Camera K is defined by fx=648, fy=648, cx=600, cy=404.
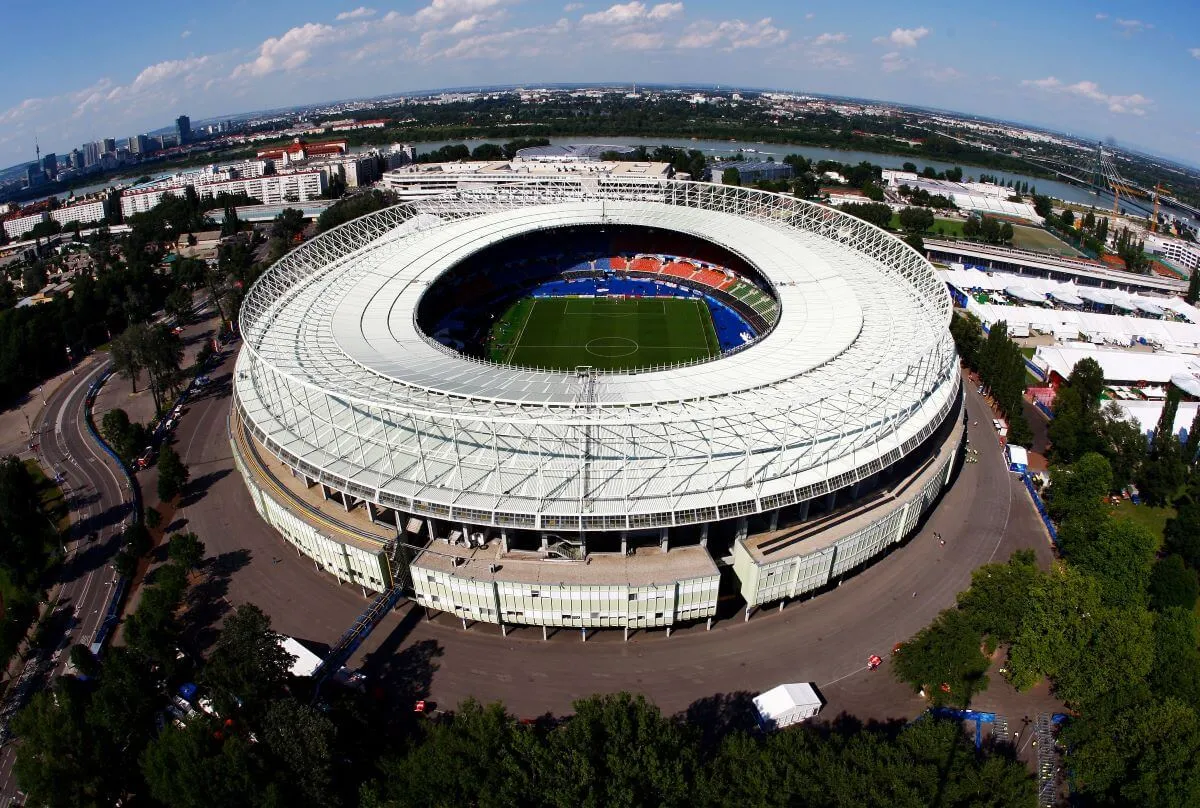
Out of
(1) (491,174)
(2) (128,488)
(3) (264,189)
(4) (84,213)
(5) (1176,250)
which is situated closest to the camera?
(2) (128,488)

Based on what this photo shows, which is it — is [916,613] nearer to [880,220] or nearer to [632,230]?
[632,230]

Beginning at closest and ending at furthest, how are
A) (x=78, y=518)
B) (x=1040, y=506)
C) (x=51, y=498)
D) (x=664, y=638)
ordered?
(x=664, y=638) → (x=78, y=518) → (x=1040, y=506) → (x=51, y=498)

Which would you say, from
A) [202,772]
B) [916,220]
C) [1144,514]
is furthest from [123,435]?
[916,220]

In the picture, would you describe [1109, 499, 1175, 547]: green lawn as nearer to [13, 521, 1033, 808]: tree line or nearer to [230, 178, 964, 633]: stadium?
[230, 178, 964, 633]: stadium

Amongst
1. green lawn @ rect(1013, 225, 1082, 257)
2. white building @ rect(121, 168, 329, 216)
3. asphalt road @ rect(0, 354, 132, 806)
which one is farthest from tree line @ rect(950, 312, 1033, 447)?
white building @ rect(121, 168, 329, 216)

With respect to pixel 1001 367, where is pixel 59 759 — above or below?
below

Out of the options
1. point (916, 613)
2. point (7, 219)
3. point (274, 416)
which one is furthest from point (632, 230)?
point (7, 219)

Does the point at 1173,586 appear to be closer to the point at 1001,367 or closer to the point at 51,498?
the point at 1001,367
